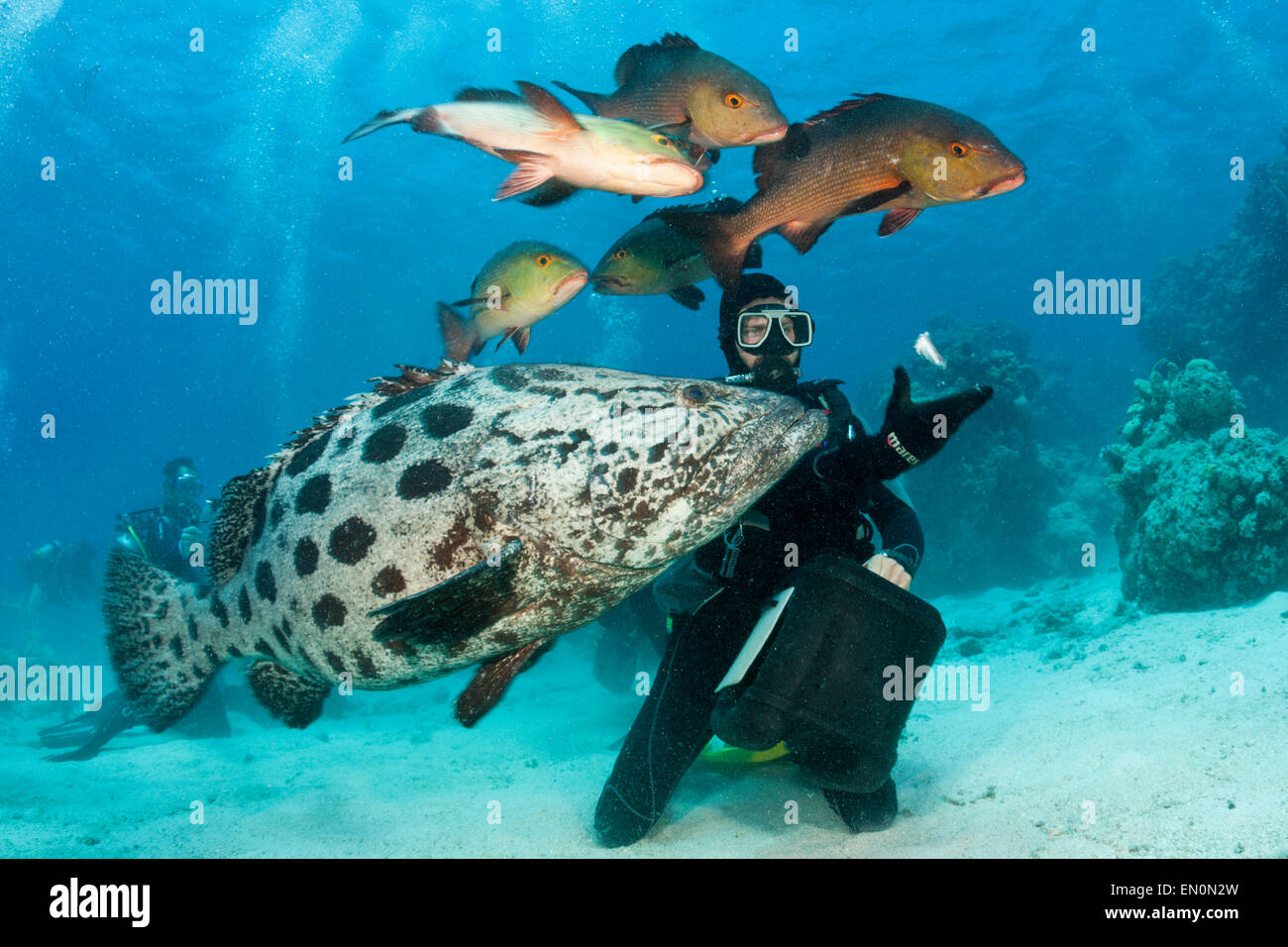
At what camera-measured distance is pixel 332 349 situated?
72.5 m

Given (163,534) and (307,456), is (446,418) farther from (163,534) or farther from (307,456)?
(163,534)

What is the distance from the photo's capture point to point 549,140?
9.15ft

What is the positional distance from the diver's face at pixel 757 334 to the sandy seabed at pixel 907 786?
3097 millimetres

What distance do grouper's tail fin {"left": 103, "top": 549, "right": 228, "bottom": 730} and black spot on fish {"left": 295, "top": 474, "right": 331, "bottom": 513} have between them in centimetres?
105

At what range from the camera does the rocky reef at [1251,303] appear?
16.8 metres

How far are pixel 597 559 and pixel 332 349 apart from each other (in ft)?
261

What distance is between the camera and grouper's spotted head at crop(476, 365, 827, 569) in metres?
2.73

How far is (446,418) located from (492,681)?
130 centimetres

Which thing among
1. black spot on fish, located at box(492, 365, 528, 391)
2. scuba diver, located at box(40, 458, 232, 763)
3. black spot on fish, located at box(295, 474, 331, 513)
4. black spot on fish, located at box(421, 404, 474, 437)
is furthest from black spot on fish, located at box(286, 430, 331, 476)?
scuba diver, located at box(40, 458, 232, 763)

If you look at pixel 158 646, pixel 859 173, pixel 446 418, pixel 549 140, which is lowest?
pixel 158 646

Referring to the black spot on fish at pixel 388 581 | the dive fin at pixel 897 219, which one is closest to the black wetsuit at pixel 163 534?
the black spot on fish at pixel 388 581

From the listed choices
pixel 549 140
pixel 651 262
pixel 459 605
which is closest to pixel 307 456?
A: pixel 459 605

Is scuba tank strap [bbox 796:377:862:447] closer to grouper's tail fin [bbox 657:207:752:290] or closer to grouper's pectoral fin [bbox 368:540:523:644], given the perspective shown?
grouper's tail fin [bbox 657:207:752:290]

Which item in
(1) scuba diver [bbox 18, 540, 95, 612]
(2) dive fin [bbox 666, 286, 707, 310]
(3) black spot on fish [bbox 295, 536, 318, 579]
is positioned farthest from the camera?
(1) scuba diver [bbox 18, 540, 95, 612]
